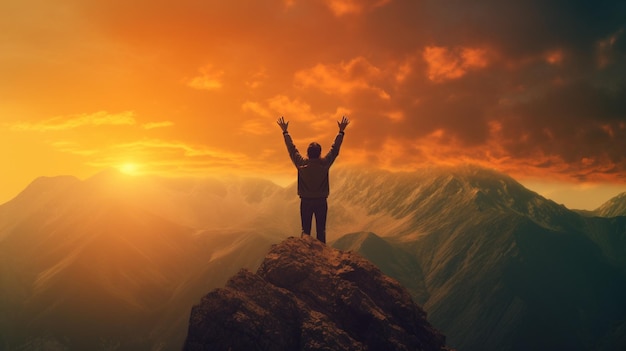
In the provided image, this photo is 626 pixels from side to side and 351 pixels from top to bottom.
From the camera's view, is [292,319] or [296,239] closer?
[292,319]

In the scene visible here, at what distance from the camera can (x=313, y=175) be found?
18938 millimetres

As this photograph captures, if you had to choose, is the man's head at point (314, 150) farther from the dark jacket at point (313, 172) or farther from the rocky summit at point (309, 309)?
the rocky summit at point (309, 309)

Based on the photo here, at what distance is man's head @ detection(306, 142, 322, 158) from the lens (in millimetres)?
18672

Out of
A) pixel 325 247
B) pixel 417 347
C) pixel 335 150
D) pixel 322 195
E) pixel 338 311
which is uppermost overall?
pixel 335 150

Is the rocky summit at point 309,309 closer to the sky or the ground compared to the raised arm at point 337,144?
closer to the ground

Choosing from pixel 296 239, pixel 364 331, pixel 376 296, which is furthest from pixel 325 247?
pixel 364 331

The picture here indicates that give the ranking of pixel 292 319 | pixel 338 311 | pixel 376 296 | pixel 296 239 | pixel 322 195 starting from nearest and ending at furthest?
pixel 292 319 → pixel 338 311 → pixel 376 296 → pixel 296 239 → pixel 322 195

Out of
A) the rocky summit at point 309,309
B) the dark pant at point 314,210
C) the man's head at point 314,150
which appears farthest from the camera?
the dark pant at point 314,210

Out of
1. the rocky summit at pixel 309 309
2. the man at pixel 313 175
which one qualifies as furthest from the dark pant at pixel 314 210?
the rocky summit at pixel 309 309

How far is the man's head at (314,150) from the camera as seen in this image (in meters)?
18.7

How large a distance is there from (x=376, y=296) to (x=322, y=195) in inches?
180

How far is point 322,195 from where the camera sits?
62.8ft

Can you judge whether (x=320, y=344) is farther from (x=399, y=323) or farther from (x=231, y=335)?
(x=399, y=323)

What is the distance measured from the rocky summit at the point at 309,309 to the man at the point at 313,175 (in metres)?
1.50
